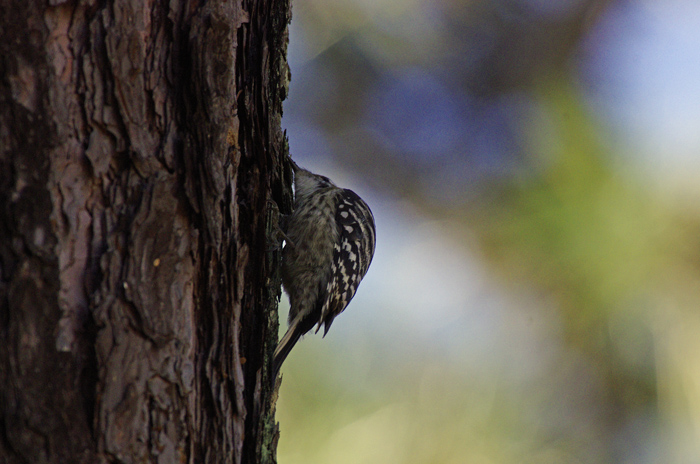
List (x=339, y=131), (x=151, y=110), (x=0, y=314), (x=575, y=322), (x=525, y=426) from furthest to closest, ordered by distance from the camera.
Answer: (x=339, y=131)
(x=575, y=322)
(x=525, y=426)
(x=151, y=110)
(x=0, y=314)

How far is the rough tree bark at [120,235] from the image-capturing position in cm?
134

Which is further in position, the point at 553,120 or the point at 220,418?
the point at 553,120

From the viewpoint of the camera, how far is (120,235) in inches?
56.4

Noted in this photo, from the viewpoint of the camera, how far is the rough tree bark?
4.39 feet

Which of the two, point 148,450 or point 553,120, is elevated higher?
point 553,120

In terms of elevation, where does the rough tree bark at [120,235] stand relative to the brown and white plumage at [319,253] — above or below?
below

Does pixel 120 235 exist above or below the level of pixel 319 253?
below

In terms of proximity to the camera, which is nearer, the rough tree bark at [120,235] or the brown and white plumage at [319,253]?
the rough tree bark at [120,235]

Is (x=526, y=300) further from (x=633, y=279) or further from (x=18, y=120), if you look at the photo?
(x=18, y=120)

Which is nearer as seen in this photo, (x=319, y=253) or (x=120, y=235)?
(x=120, y=235)

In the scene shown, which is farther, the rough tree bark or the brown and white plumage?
the brown and white plumage

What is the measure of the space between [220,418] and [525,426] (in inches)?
149

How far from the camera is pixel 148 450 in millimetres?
1411

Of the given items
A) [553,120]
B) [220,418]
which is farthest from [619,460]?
[220,418]
